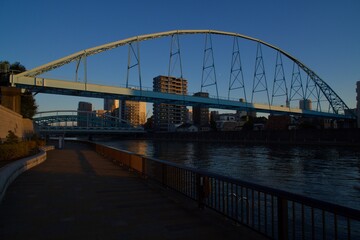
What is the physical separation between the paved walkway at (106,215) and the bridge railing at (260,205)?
0.35m

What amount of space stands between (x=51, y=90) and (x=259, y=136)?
201ft

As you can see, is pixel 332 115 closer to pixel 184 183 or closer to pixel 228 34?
pixel 228 34

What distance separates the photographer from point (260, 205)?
9.52 m

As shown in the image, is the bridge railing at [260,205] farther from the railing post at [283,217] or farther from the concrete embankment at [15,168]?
the concrete embankment at [15,168]

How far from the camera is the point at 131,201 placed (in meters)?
8.67

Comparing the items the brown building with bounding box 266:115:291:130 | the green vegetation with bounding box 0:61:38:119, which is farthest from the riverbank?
the green vegetation with bounding box 0:61:38:119

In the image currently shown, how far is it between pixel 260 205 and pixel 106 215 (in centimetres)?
500

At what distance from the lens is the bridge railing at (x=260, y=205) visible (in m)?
4.68

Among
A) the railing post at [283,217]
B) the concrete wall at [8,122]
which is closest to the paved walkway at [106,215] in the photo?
the railing post at [283,217]

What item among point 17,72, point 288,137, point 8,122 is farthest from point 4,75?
point 288,137

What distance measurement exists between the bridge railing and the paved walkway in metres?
0.35

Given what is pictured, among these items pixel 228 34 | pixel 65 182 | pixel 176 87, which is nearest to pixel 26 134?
pixel 65 182

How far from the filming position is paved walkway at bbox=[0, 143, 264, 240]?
581 centimetres

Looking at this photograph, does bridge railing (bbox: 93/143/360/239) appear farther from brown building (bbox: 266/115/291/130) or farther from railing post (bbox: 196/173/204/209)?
brown building (bbox: 266/115/291/130)
